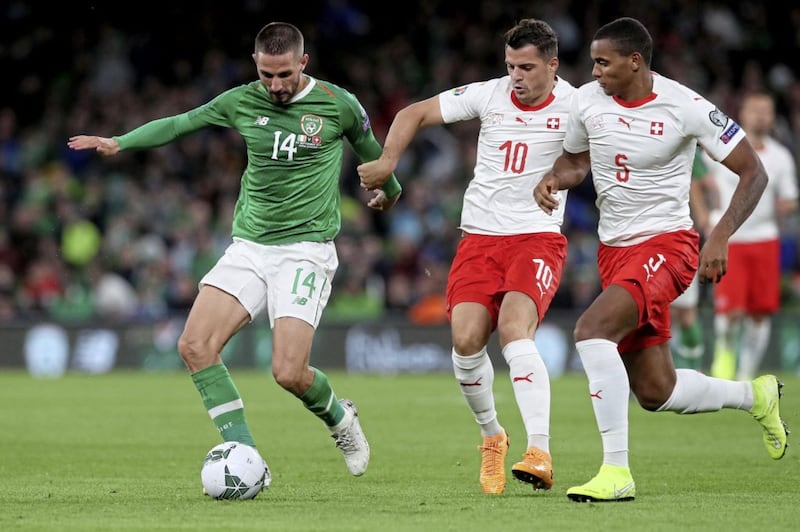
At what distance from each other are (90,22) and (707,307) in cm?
1150

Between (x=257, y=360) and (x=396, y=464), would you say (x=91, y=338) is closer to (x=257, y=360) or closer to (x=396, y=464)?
(x=257, y=360)

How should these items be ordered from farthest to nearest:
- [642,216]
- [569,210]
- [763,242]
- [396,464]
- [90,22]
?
[90,22], [569,210], [763,242], [396,464], [642,216]

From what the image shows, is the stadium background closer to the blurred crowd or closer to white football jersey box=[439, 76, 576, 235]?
the blurred crowd

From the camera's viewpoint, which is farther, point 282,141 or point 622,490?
point 282,141

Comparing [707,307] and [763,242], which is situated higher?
[763,242]

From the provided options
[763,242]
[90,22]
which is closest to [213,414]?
[763,242]

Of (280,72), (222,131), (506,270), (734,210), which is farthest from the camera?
(222,131)

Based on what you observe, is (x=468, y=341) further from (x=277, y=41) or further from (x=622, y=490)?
(x=277, y=41)

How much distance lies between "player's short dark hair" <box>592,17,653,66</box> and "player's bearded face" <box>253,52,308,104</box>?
5.31 feet

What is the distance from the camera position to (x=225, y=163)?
21844mm

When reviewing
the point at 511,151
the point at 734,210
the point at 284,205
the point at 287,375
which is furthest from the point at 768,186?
the point at 287,375

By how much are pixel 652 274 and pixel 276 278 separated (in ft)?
6.82

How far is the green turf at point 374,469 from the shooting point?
626 centimetres

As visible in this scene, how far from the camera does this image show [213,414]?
25.0 feet
